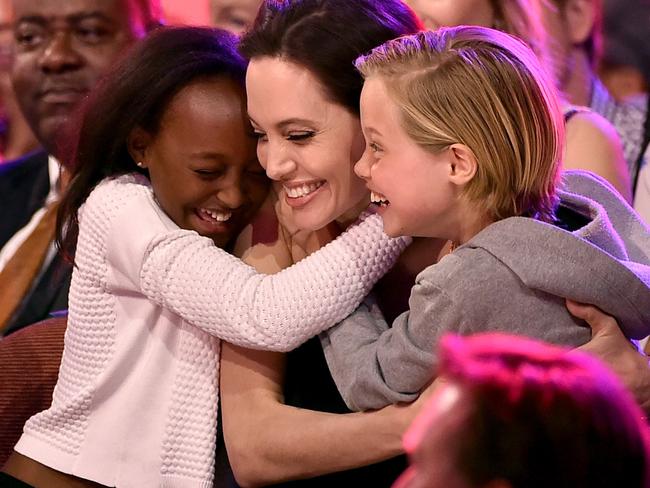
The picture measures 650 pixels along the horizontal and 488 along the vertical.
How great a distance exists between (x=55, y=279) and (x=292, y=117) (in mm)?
1133

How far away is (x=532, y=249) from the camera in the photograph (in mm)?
1710

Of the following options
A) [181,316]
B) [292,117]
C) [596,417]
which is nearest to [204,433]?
[181,316]

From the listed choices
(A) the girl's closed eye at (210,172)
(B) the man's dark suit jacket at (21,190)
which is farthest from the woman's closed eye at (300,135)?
(B) the man's dark suit jacket at (21,190)

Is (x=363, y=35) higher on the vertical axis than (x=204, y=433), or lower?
higher

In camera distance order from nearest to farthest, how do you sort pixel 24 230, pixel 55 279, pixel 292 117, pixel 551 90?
pixel 551 90
pixel 292 117
pixel 55 279
pixel 24 230

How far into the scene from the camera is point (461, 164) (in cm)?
176

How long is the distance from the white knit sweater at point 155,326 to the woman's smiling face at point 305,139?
78mm

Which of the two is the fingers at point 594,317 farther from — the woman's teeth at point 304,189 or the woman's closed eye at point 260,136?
the woman's closed eye at point 260,136

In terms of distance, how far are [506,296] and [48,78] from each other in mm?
2145

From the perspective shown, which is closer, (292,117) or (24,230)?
(292,117)

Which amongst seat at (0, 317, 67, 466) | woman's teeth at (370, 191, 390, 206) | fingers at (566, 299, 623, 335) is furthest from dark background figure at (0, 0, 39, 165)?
fingers at (566, 299, 623, 335)

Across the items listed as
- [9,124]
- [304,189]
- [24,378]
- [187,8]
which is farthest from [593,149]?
[9,124]

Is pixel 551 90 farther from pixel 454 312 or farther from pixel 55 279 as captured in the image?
pixel 55 279

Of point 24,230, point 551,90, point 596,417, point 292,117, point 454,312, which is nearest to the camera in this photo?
point 596,417
